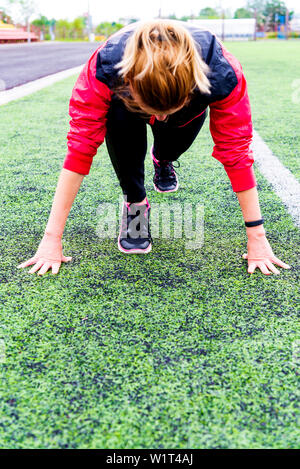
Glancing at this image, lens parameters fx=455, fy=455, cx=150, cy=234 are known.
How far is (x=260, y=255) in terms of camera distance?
1.76 metres

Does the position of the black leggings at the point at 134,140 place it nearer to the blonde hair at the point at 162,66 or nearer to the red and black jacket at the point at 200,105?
the red and black jacket at the point at 200,105

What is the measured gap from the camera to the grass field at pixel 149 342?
1037mm

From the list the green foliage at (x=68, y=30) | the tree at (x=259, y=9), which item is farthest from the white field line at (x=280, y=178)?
the tree at (x=259, y=9)

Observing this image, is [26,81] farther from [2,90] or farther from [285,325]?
[285,325]

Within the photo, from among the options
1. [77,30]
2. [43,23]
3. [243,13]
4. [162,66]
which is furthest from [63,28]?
[162,66]

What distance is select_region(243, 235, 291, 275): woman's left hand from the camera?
1744mm

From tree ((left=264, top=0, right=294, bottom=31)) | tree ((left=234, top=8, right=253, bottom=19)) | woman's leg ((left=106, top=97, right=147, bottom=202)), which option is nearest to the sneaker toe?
woman's leg ((left=106, top=97, right=147, bottom=202))

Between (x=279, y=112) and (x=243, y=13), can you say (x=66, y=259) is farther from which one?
(x=243, y=13)

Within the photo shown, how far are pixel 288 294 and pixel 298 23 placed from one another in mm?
76551

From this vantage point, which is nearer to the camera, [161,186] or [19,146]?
[161,186]

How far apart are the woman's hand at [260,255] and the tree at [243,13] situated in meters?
101

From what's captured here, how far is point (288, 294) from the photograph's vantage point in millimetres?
1572
